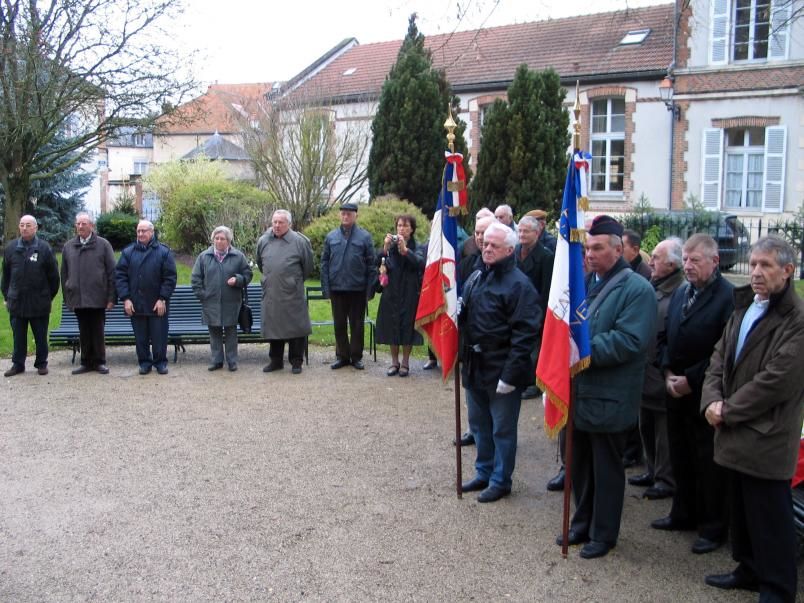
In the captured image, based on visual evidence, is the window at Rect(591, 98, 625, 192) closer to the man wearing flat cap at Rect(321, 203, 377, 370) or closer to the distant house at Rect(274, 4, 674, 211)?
the distant house at Rect(274, 4, 674, 211)

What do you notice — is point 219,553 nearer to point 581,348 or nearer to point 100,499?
point 100,499

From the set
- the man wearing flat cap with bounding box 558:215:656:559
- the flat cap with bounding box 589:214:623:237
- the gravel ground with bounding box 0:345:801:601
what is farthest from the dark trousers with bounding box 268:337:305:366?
the flat cap with bounding box 589:214:623:237

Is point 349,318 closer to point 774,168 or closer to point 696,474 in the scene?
point 696,474

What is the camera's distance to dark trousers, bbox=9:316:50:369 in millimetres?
9609

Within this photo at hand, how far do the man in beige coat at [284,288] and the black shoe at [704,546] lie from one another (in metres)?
5.70

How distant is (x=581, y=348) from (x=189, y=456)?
141 inches

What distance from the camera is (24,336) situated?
31.9 feet

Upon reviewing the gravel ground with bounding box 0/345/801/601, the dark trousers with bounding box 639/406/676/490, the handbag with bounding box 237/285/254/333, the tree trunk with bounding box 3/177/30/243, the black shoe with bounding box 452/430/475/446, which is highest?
the tree trunk with bounding box 3/177/30/243

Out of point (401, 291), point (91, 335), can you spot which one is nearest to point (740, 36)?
point (401, 291)

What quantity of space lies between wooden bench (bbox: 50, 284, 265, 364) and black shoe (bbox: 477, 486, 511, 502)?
519cm

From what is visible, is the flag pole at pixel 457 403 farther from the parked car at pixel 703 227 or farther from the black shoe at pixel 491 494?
the parked car at pixel 703 227

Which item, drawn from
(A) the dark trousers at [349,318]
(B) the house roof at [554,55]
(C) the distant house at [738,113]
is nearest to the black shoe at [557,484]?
(A) the dark trousers at [349,318]

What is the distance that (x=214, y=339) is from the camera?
994 centimetres

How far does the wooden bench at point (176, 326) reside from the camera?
33.4 ft
